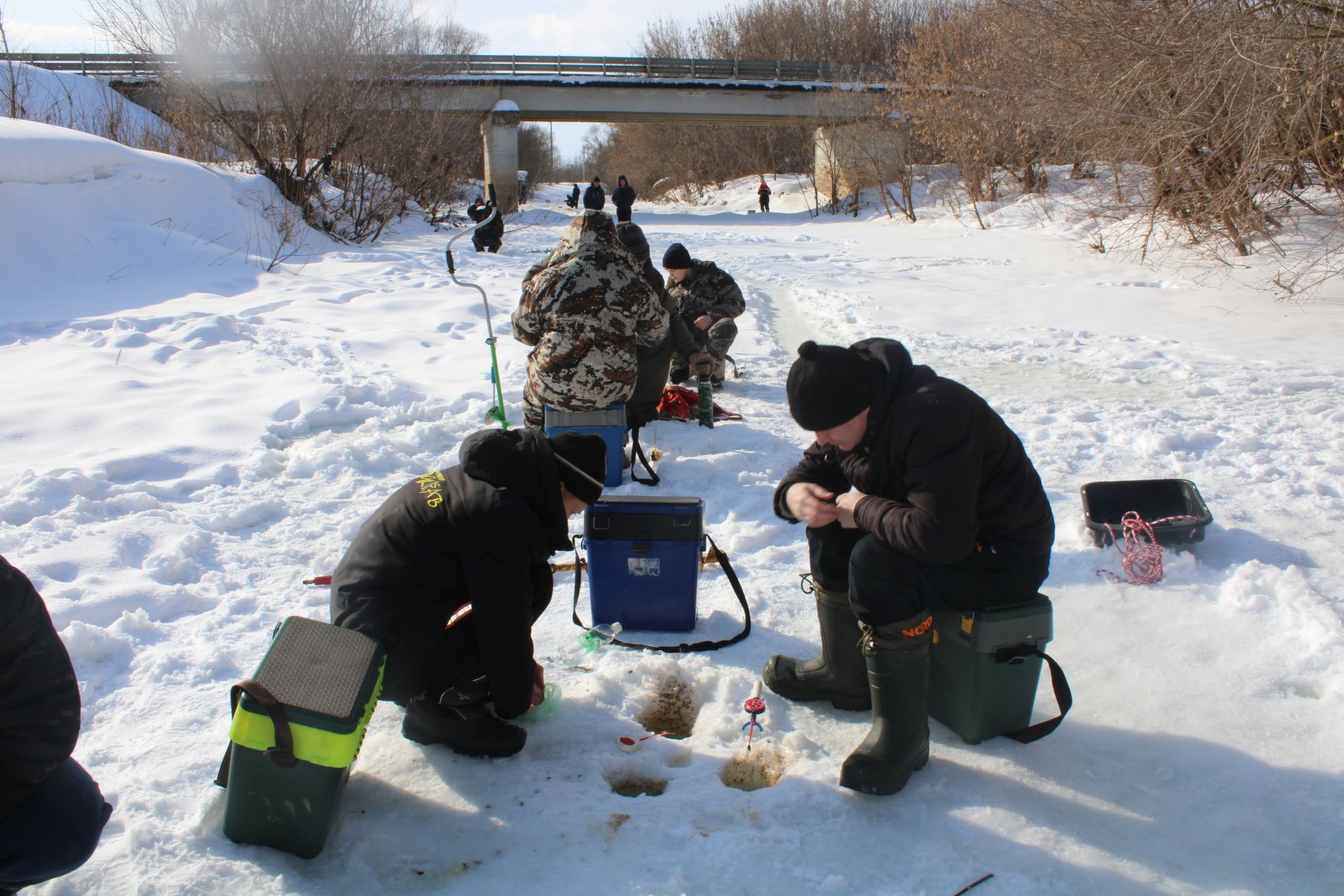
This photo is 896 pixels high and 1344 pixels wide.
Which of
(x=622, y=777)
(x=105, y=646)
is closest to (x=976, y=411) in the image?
(x=622, y=777)

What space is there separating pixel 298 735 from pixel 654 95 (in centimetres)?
3015

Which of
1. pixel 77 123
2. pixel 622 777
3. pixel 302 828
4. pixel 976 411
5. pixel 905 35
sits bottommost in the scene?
pixel 622 777

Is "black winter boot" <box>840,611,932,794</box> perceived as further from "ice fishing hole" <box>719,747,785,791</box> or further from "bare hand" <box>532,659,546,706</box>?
"bare hand" <box>532,659,546,706</box>

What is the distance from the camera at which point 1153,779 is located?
2.49 meters

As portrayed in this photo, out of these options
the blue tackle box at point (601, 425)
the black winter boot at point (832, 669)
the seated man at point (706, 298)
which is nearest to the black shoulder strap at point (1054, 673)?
the black winter boot at point (832, 669)

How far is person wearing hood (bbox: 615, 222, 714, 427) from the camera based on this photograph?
17.1 ft

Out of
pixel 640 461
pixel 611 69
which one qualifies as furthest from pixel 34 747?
pixel 611 69

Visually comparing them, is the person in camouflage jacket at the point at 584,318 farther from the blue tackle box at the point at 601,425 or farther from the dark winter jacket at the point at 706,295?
the dark winter jacket at the point at 706,295

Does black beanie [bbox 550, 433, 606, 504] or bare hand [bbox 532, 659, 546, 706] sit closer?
black beanie [bbox 550, 433, 606, 504]

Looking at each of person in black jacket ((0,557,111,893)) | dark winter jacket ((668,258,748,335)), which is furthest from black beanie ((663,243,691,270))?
person in black jacket ((0,557,111,893))

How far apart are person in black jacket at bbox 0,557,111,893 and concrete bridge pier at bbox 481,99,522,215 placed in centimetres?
2714

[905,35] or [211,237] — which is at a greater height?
[905,35]

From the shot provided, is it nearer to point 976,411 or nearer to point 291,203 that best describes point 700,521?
point 976,411

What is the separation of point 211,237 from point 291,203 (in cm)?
336
